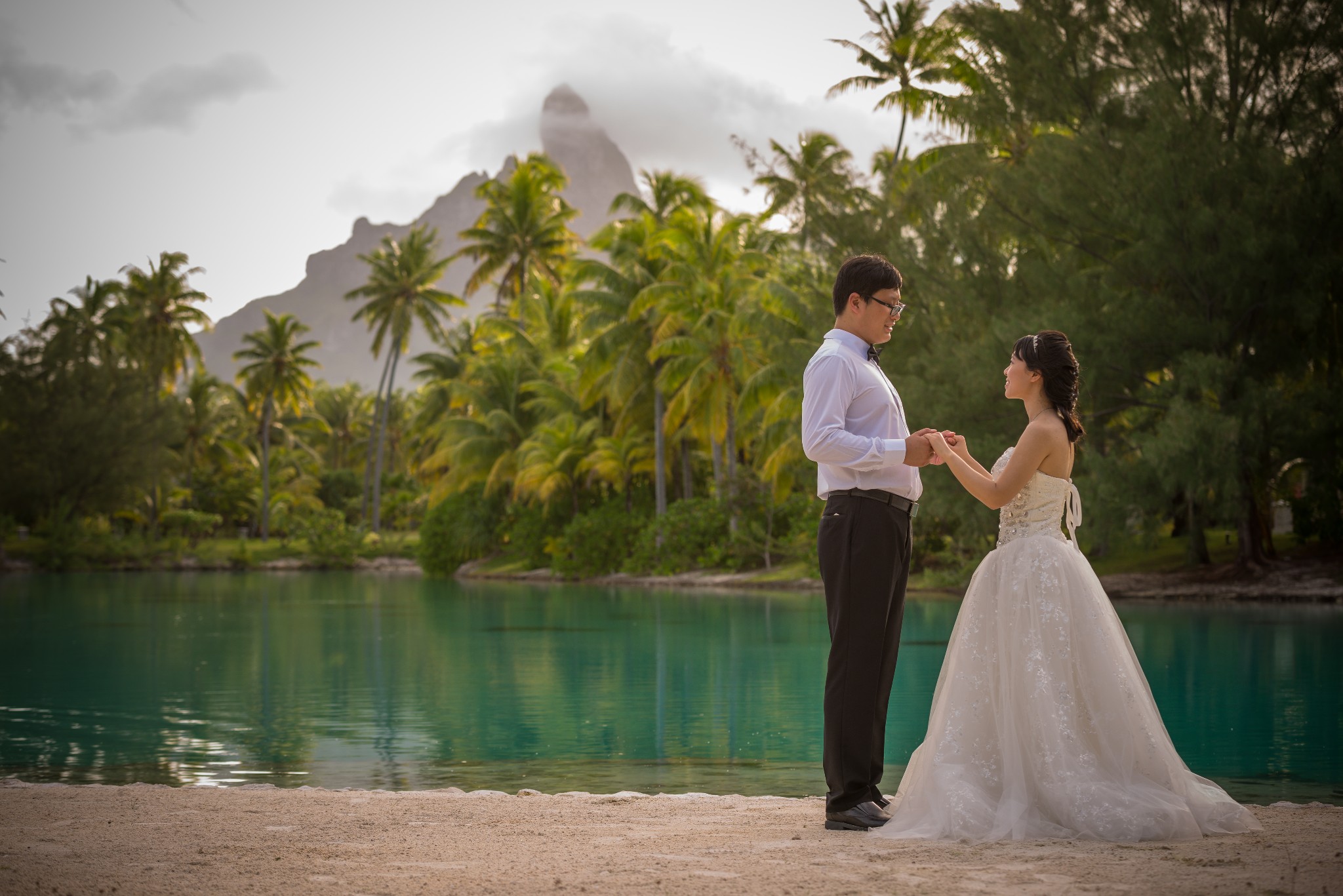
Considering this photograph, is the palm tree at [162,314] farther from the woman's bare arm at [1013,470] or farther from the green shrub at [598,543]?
the woman's bare arm at [1013,470]

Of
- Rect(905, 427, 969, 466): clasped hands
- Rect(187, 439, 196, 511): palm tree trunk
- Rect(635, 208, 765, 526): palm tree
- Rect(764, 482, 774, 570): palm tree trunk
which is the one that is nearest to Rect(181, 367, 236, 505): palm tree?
Rect(187, 439, 196, 511): palm tree trunk

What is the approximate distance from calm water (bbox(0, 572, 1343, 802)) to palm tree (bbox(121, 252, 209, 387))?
1400 inches

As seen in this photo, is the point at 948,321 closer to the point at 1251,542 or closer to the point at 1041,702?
the point at 1251,542

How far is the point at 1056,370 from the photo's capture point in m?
4.82

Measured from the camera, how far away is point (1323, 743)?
25.6 ft

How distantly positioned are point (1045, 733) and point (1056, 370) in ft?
4.72

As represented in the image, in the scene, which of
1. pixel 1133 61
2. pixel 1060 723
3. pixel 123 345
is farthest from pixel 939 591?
pixel 123 345

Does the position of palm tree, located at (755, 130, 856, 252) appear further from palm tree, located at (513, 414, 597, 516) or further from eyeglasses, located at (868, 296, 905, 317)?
eyeglasses, located at (868, 296, 905, 317)

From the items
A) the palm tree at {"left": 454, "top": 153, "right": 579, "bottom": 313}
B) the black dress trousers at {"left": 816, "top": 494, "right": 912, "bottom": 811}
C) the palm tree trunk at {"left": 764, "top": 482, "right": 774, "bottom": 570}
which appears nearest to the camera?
the black dress trousers at {"left": 816, "top": 494, "right": 912, "bottom": 811}

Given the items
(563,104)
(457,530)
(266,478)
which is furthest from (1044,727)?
(563,104)

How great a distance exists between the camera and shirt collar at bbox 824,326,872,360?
461 centimetres

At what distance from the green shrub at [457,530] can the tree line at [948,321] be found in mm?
113

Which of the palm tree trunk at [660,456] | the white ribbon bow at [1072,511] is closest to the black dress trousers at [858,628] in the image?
the white ribbon bow at [1072,511]

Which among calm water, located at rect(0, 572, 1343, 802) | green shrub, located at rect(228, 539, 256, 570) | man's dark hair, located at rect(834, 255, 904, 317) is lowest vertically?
green shrub, located at rect(228, 539, 256, 570)
